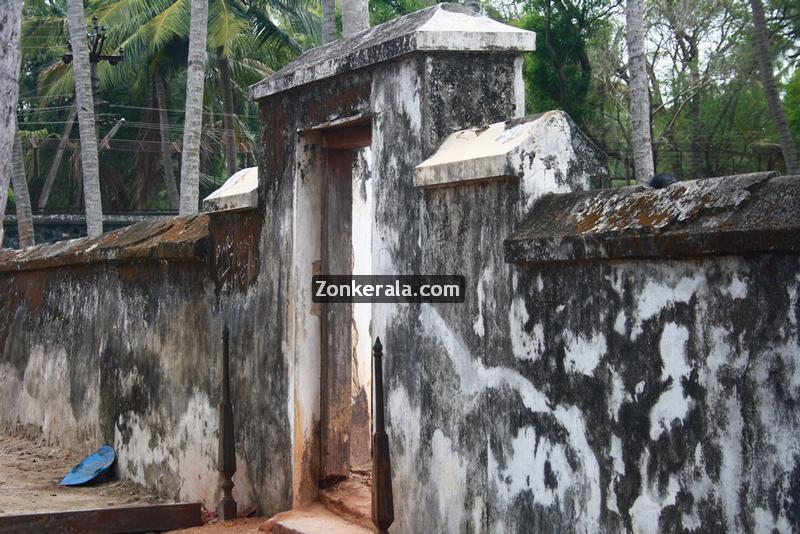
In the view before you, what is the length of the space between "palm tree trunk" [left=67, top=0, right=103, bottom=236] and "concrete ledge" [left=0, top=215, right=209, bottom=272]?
5.29m

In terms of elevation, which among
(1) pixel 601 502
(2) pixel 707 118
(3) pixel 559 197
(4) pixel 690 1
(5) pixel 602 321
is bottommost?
(1) pixel 601 502

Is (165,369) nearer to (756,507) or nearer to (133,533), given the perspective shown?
(133,533)

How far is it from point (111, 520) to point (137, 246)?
256cm

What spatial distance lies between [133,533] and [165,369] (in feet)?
5.38

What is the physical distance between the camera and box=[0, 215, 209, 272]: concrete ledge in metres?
7.70

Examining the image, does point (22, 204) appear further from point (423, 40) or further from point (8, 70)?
point (423, 40)

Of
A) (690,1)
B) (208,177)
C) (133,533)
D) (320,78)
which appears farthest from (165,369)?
(208,177)

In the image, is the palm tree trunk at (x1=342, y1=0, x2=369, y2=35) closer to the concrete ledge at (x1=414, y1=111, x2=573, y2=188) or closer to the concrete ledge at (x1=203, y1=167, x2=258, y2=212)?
the concrete ledge at (x1=203, y1=167, x2=258, y2=212)

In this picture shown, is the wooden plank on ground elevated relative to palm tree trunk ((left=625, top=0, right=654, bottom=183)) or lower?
lower

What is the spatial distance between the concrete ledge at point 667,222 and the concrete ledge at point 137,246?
12.1 ft

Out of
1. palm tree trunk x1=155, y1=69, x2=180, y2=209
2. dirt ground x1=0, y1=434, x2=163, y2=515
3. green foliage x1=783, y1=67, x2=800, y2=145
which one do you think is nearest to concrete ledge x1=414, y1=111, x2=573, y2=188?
dirt ground x1=0, y1=434, x2=163, y2=515

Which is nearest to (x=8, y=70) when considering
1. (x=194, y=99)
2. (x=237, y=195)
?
(x=237, y=195)

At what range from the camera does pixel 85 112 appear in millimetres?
16688

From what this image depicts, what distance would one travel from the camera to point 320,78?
6.32m
